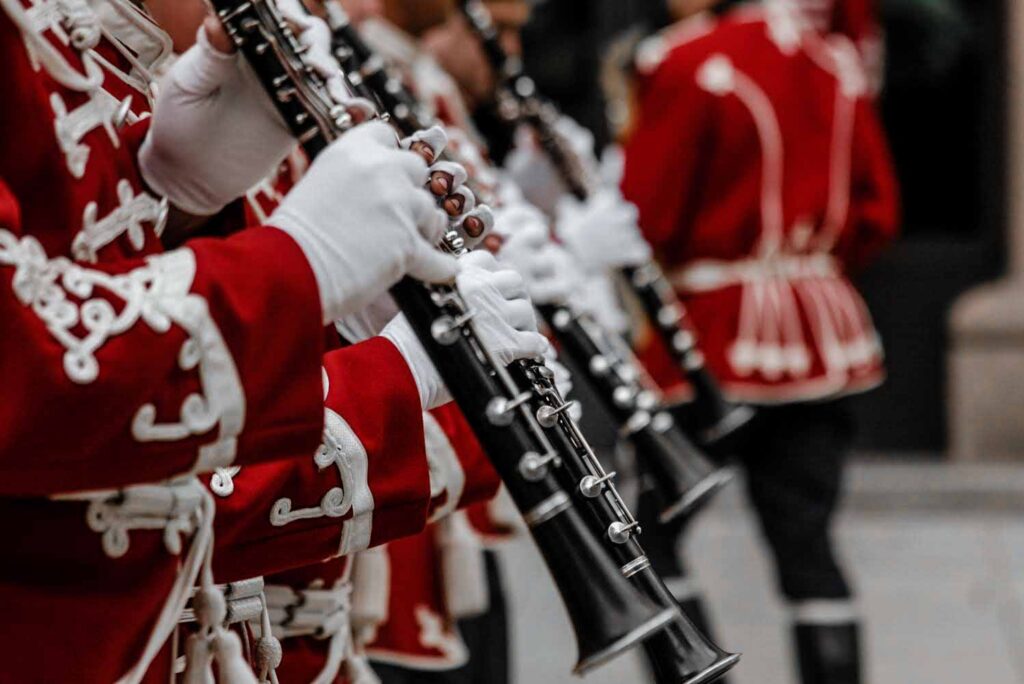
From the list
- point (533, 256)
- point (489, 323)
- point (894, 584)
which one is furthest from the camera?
point (894, 584)

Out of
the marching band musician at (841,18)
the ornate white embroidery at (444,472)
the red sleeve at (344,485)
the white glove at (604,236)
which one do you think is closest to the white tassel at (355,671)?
the ornate white embroidery at (444,472)

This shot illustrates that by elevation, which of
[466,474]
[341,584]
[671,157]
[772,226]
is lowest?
[341,584]

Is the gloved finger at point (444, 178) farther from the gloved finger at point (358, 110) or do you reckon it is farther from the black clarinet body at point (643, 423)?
the black clarinet body at point (643, 423)

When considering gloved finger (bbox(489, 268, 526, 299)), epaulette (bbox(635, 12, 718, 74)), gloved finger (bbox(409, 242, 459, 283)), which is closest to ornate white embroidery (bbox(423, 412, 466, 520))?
gloved finger (bbox(489, 268, 526, 299))

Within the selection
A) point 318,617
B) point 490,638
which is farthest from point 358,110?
point 490,638

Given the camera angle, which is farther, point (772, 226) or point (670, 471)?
point (772, 226)

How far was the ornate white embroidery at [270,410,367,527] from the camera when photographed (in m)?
1.73

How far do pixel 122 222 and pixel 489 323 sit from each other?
0.36 m

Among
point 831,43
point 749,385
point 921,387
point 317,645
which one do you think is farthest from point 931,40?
point 317,645

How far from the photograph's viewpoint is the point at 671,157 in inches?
168

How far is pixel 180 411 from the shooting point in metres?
1.39

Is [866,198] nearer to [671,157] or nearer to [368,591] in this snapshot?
[671,157]

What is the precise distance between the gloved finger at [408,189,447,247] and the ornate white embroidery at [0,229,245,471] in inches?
7.3

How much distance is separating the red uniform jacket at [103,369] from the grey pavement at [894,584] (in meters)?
3.40
